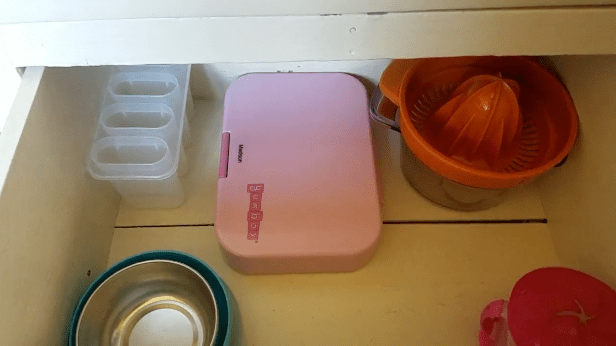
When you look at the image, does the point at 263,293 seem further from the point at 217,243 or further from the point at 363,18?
the point at 363,18

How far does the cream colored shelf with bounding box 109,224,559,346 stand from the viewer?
1.77 ft

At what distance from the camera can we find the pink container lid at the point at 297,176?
1.76 ft

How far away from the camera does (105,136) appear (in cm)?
57

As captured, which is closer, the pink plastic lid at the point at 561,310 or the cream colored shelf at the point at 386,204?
the pink plastic lid at the point at 561,310

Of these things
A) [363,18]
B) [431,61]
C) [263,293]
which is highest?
[363,18]

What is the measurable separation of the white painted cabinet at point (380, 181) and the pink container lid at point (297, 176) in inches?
1.5

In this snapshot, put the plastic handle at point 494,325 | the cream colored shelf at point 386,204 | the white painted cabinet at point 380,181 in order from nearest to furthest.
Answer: the white painted cabinet at point 380,181
the plastic handle at point 494,325
the cream colored shelf at point 386,204

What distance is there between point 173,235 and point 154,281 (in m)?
0.07

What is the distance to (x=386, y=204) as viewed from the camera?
2.03 ft

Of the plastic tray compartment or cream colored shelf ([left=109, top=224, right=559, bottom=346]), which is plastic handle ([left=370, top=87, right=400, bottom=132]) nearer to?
cream colored shelf ([left=109, top=224, right=559, bottom=346])

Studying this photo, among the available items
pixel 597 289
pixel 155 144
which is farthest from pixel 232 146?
pixel 597 289

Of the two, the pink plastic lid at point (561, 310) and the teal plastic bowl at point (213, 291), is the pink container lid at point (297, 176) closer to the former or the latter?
the teal plastic bowl at point (213, 291)

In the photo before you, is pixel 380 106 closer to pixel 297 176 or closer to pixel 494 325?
pixel 297 176

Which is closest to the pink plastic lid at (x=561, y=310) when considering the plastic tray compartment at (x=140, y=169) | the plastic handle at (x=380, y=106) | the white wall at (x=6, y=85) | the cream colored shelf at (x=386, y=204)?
the cream colored shelf at (x=386, y=204)
